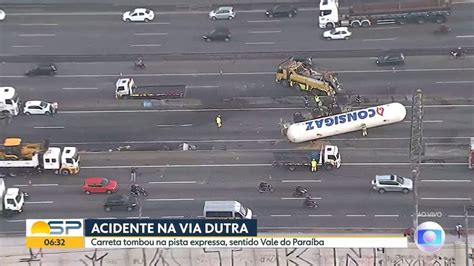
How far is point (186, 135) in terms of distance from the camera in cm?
9481

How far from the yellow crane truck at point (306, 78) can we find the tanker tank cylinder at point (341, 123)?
6.83 metres

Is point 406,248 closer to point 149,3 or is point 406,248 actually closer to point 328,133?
point 328,133

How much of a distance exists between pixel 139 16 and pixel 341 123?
30.6 metres

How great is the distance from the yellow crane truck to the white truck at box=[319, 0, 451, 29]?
977 cm

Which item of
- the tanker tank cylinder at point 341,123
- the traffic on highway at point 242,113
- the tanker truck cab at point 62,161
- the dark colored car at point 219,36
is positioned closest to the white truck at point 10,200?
the traffic on highway at point 242,113

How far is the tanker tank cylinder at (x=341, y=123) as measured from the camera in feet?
301

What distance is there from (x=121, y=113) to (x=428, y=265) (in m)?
36.8

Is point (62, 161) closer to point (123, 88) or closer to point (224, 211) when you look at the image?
point (123, 88)

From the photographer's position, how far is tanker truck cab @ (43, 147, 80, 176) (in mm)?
89625

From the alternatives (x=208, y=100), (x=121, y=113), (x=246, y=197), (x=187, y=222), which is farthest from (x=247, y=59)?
(x=187, y=222)

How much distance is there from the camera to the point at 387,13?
4247 inches

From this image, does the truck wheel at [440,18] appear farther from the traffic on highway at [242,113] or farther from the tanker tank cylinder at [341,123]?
the tanker tank cylinder at [341,123]

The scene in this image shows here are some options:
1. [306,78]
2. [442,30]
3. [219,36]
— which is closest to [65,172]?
[306,78]

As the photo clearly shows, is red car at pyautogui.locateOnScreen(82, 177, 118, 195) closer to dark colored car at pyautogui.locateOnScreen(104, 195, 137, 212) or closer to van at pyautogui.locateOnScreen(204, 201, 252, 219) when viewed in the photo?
dark colored car at pyautogui.locateOnScreen(104, 195, 137, 212)
